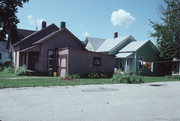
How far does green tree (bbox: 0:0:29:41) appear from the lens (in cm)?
3303

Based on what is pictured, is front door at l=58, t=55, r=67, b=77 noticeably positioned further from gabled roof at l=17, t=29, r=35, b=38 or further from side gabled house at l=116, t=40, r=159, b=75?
side gabled house at l=116, t=40, r=159, b=75

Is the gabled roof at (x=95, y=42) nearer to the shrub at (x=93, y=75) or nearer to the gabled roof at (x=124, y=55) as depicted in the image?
the gabled roof at (x=124, y=55)

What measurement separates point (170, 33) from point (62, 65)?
57.9ft

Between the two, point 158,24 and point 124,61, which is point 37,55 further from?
point 158,24

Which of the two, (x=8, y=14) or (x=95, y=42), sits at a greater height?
(x=8, y=14)

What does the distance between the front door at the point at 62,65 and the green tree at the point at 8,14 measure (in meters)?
12.3

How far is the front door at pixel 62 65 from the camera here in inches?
941

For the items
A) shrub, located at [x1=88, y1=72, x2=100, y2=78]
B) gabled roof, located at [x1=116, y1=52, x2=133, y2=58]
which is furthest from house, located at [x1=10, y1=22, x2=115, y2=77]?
gabled roof, located at [x1=116, y1=52, x2=133, y2=58]

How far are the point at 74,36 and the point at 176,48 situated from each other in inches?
589

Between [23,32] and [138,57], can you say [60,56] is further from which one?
[138,57]

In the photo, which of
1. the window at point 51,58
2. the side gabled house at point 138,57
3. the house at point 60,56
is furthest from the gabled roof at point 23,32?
the side gabled house at point 138,57

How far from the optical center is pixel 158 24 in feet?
115

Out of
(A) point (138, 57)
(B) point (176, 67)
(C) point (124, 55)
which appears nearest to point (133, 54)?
(A) point (138, 57)

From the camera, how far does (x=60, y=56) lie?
25.4 m
